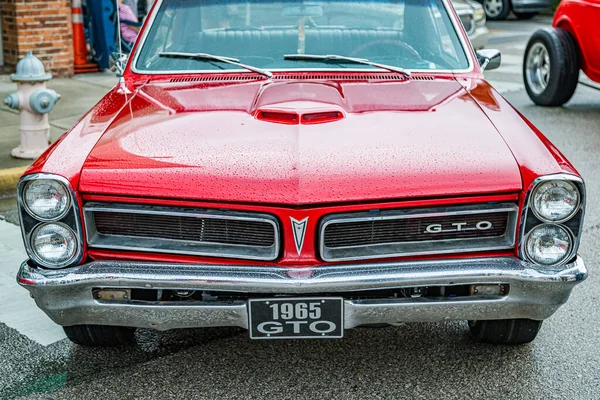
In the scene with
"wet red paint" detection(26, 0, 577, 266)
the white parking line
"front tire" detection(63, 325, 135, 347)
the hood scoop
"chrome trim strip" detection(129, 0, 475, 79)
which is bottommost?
the white parking line

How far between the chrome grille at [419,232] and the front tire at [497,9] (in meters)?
16.7

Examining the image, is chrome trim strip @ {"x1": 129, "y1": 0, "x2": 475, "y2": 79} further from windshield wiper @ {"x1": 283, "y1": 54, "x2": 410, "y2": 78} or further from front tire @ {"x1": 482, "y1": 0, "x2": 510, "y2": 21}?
front tire @ {"x1": 482, "y1": 0, "x2": 510, "y2": 21}

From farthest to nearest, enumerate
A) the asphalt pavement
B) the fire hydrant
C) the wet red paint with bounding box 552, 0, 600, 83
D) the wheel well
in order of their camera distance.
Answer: the wheel well, the wet red paint with bounding box 552, 0, 600, 83, the fire hydrant, the asphalt pavement

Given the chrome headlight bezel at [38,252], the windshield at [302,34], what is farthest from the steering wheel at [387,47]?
the chrome headlight bezel at [38,252]

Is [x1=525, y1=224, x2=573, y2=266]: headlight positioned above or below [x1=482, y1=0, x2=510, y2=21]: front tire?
above

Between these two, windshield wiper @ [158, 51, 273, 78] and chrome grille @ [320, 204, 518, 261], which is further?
windshield wiper @ [158, 51, 273, 78]

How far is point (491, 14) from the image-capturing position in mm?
19234

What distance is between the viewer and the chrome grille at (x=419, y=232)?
124 inches

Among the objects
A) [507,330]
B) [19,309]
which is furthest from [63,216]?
[507,330]

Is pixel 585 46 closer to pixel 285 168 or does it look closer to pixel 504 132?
pixel 504 132

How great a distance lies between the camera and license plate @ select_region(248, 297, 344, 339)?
10.2ft

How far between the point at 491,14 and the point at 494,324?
1652 cm

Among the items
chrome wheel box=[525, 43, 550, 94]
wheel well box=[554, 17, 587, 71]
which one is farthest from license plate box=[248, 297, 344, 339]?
chrome wheel box=[525, 43, 550, 94]

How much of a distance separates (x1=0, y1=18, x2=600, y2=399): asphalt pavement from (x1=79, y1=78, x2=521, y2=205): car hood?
86 cm
